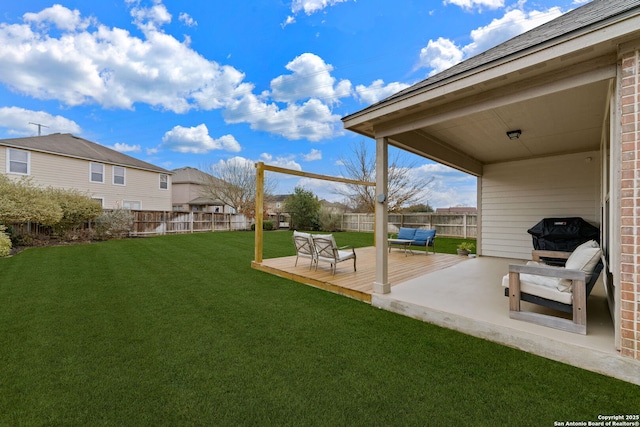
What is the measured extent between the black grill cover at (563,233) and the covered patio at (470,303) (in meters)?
1.02

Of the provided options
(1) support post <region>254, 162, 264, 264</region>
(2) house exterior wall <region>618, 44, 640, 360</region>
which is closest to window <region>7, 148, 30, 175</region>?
(1) support post <region>254, 162, 264, 264</region>

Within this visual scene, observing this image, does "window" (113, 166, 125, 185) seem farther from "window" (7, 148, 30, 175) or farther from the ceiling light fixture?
the ceiling light fixture

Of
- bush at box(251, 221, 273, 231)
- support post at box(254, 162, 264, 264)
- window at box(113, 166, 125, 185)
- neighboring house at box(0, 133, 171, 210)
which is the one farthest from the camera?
bush at box(251, 221, 273, 231)

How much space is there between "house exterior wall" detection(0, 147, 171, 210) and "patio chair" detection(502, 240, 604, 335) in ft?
55.1

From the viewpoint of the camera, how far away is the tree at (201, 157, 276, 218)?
22.3m

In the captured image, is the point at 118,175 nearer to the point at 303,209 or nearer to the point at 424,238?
the point at 303,209

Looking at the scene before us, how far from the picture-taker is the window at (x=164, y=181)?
18392 mm

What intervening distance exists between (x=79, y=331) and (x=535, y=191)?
938cm

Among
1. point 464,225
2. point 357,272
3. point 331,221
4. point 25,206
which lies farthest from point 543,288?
point 331,221

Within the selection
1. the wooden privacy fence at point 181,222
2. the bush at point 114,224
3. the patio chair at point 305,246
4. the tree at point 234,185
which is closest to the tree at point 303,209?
the wooden privacy fence at point 181,222

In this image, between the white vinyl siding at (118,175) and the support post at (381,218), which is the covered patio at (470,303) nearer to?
the support post at (381,218)

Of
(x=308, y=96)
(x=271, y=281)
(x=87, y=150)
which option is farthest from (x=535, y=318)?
(x=87, y=150)

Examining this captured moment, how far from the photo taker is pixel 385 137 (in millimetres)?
4062

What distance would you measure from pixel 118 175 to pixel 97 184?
3.98 ft
